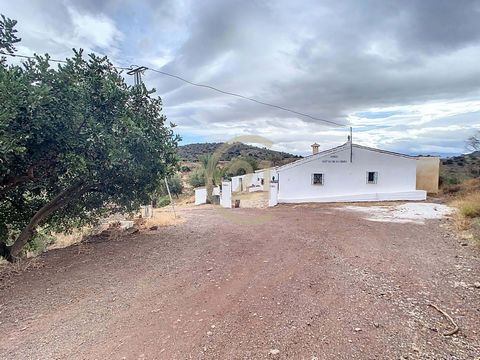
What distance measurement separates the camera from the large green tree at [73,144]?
228 inches

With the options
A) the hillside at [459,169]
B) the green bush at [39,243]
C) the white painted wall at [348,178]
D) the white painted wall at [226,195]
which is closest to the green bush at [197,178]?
the white painted wall at [348,178]

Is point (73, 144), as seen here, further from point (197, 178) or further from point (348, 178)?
point (197, 178)

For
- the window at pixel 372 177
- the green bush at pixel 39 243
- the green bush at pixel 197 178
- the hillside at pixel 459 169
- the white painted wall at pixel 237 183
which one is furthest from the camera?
the green bush at pixel 197 178

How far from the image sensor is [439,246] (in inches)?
320

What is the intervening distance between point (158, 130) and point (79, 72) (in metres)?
2.23

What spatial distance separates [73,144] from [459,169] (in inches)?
1398

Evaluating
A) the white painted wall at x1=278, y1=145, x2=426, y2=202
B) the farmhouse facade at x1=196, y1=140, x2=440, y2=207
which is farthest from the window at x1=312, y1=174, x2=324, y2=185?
the white painted wall at x1=278, y1=145, x2=426, y2=202

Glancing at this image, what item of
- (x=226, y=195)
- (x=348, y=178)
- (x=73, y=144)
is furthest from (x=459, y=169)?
(x=73, y=144)

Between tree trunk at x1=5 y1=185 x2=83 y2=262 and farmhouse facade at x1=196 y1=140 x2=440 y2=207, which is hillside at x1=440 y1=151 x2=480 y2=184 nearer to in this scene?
farmhouse facade at x1=196 y1=140 x2=440 y2=207

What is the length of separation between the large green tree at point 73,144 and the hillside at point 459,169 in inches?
1022

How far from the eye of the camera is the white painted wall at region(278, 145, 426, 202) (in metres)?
21.6

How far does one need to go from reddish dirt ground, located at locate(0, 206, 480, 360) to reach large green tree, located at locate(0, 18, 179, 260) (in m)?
1.28

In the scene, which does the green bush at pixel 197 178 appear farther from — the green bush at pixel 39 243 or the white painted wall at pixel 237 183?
the green bush at pixel 39 243

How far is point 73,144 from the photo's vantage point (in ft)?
21.2
